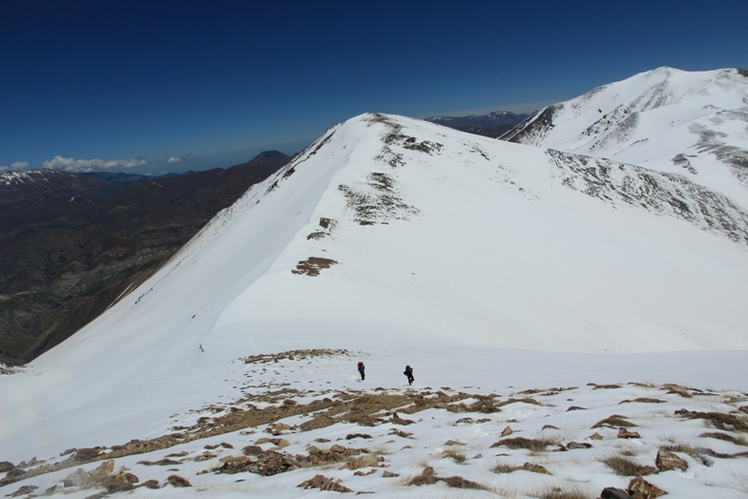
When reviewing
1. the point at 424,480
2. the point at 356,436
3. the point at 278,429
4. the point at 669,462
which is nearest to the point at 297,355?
the point at 278,429

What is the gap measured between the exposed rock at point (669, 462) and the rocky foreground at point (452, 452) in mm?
13

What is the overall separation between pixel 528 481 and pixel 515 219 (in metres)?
48.8

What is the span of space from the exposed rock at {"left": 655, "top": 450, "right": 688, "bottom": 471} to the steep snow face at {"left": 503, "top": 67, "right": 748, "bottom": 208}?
250ft

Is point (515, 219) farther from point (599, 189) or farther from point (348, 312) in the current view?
point (348, 312)

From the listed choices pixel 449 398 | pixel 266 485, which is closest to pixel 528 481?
pixel 266 485

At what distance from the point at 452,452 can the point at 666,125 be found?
144m

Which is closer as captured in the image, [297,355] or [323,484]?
[323,484]

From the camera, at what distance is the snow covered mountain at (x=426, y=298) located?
15.0m

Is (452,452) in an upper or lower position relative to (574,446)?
lower

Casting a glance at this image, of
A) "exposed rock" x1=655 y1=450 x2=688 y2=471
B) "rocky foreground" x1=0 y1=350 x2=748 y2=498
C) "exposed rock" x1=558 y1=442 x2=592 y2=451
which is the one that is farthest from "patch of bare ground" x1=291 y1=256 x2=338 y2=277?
"exposed rock" x1=655 y1=450 x2=688 y2=471

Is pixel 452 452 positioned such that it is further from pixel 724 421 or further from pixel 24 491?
pixel 24 491

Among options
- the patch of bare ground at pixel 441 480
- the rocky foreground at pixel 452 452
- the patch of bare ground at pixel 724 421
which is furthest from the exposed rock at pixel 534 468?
the patch of bare ground at pixel 724 421

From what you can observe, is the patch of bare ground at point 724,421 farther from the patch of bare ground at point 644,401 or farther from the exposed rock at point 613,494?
the exposed rock at point 613,494

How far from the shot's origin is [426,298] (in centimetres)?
3073
